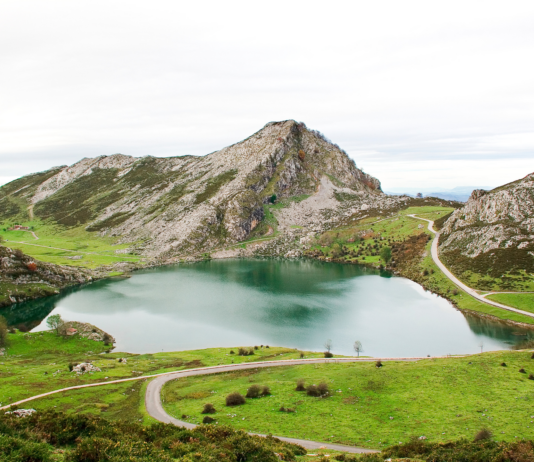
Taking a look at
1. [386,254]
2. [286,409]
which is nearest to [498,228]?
[386,254]

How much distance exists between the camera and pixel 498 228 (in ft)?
357

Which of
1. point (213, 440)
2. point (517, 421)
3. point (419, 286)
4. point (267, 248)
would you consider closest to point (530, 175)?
point (419, 286)

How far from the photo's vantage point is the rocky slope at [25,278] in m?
99.2

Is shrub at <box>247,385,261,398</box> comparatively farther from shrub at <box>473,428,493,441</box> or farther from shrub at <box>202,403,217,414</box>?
shrub at <box>473,428,493,441</box>

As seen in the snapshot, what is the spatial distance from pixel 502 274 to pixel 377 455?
87494 millimetres

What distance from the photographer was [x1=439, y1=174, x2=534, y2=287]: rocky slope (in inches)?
3836

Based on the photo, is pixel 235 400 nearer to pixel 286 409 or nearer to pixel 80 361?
pixel 286 409

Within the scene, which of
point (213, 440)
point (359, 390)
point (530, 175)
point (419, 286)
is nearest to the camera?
point (213, 440)

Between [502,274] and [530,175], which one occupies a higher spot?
[530,175]

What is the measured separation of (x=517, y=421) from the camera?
98.7ft

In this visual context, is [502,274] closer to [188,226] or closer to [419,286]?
[419,286]

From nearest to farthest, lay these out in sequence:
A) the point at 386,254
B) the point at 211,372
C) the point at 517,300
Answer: the point at 211,372
the point at 517,300
the point at 386,254

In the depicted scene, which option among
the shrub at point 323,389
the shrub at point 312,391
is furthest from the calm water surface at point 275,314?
the shrub at point 312,391

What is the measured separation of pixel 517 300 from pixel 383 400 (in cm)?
6370
